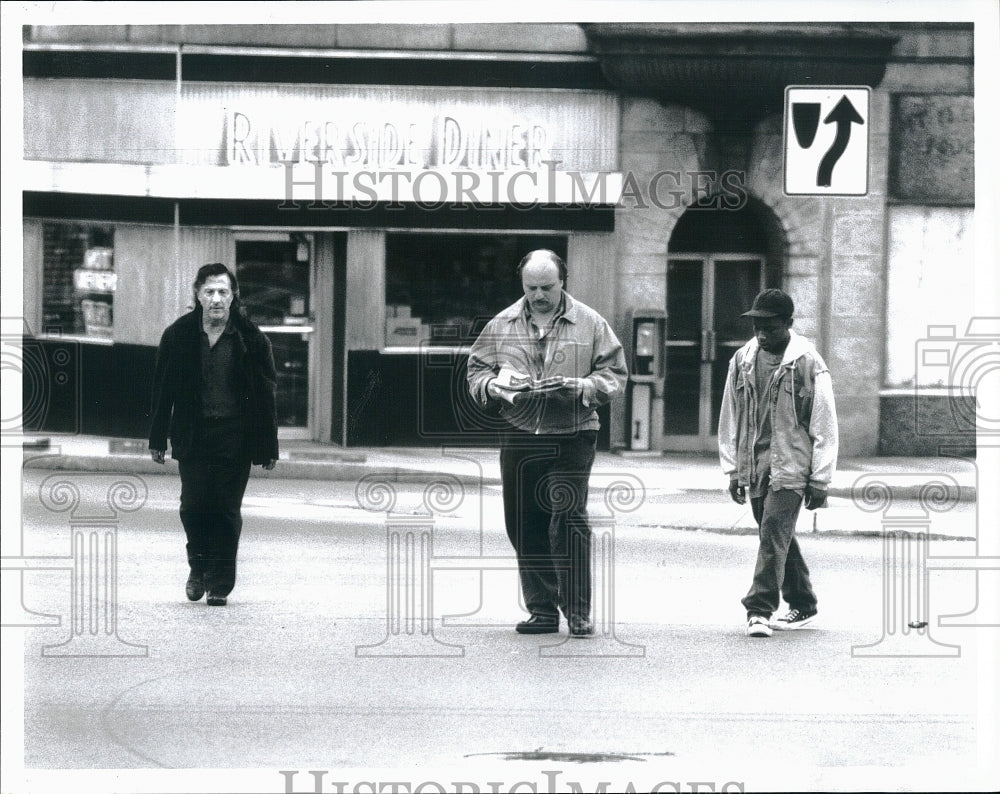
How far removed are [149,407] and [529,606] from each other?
2157 millimetres

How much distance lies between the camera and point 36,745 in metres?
5.86

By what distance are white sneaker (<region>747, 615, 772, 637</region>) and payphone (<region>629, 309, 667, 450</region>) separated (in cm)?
126

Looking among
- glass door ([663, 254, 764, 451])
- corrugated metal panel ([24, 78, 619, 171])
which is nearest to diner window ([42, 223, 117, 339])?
corrugated metal panel ([24, 78, 619, 171])

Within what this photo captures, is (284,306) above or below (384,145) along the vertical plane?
below

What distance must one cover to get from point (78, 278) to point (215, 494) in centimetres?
283

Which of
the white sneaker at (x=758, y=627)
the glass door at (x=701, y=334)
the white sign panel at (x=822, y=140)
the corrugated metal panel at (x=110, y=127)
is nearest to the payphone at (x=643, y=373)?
the glass door at (x=701, y=334)

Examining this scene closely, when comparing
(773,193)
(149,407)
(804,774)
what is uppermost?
(773,193)

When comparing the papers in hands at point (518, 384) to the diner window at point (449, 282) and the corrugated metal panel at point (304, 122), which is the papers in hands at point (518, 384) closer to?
the diner window at point (449, 282)

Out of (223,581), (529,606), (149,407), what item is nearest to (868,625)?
(529,606)

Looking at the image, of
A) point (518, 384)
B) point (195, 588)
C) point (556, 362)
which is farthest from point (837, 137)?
point (195, 588)

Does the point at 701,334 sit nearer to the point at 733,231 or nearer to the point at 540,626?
the point at 733,231

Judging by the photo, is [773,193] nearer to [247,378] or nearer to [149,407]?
[247,378]

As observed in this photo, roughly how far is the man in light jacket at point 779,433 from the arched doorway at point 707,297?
22.8 inches

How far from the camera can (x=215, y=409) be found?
7.86 meters
